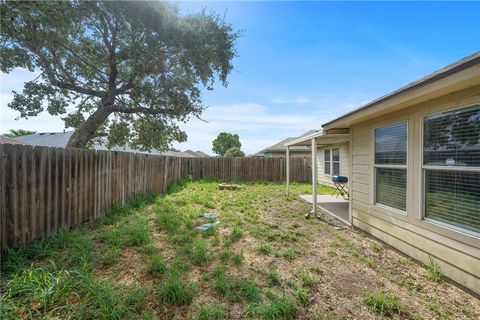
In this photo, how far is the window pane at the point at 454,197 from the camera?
8.34 feet

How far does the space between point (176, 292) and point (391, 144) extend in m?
3.97

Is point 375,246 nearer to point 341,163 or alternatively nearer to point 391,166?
point 391,166

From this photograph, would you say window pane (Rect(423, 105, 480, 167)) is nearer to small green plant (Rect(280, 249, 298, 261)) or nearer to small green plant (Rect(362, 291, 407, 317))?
small green plant (Rect(362, 291, 407, 317))

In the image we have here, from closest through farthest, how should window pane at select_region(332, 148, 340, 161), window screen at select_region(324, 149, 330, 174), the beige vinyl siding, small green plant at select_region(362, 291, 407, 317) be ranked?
small green plant at select_region(362, 291, 407, 317), the beige vinyl siding, window pane at select_region(332, 148, 340, 161), window screen at select_region(324, 149, 330, 174)

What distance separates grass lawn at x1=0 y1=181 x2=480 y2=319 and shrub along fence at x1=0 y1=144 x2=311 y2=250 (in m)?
0.28

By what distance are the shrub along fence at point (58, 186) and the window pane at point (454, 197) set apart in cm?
557

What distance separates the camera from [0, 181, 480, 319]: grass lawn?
2.15 metres

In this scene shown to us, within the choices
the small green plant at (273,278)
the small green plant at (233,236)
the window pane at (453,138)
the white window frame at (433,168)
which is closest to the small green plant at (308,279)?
the small green plant at (273,278)

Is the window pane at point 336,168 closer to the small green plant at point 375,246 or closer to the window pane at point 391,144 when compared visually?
the window pane at point 391,144

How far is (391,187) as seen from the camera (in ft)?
12.9

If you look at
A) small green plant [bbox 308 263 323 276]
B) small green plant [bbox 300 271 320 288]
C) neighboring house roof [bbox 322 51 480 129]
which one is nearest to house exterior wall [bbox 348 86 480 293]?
neighboring house roof [bbox 322 51 480 129]

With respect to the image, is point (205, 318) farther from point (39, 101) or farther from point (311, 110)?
point (311, 110)

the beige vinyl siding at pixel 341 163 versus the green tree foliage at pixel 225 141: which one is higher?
the green tree foliage at pixel 225 141

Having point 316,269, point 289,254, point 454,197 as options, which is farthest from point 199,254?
point 454,197
